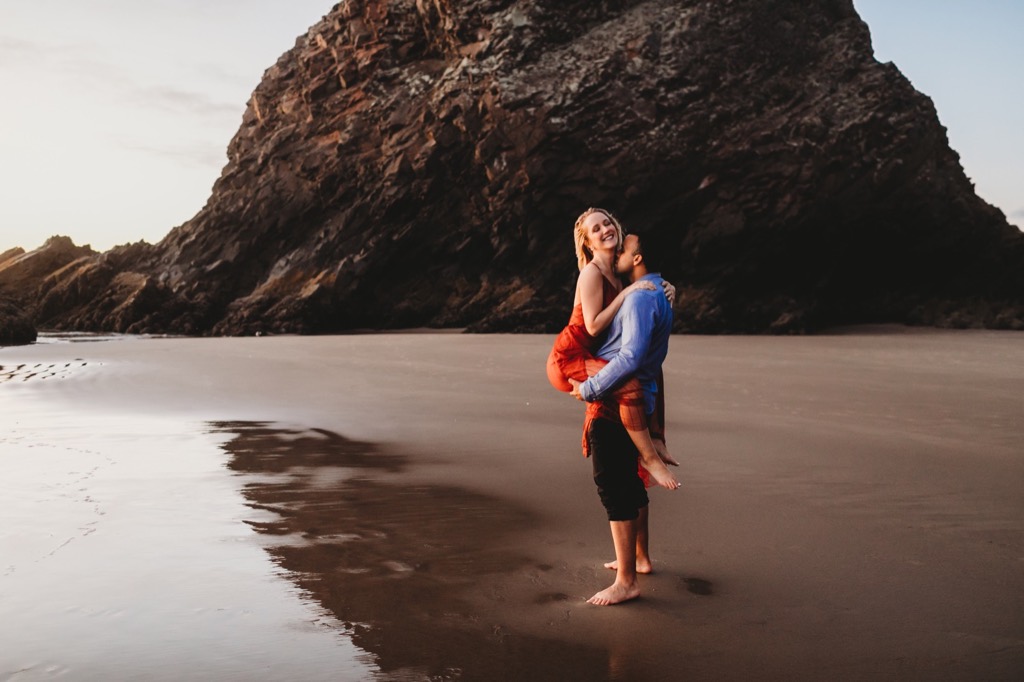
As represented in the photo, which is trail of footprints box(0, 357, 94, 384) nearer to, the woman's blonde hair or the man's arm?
the woman's blonde hair

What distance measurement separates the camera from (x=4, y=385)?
1014 centimetres

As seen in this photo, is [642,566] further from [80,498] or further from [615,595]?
[80,498]

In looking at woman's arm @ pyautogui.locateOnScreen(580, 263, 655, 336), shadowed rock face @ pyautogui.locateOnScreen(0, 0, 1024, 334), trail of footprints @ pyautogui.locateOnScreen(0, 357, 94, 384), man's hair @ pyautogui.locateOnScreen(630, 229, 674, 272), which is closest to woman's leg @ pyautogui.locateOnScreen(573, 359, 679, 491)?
woman's arm @ pyautogui.locateOnScreen(580, 263, 655, 336)

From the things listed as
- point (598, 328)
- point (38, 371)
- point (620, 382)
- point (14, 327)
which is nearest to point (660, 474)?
point (620, 382)

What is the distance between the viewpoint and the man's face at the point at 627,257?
345 centimetres

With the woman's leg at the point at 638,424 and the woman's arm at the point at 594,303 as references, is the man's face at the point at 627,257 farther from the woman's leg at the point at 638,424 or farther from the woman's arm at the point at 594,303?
the woman's leg at the point at 638,424

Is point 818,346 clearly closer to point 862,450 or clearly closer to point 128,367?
point 862,450

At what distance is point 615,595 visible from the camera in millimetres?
3205

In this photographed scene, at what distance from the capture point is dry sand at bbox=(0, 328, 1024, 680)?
9.04ft

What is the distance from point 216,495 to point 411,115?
2193 centimetres

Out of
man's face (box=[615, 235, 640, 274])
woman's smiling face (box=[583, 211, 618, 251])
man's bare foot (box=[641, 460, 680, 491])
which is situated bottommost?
man's bare foot (box=[641, 460, 680, 491])

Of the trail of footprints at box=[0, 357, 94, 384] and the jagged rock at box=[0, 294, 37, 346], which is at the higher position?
the jagged rock at box=[0, 294, 37, 346]

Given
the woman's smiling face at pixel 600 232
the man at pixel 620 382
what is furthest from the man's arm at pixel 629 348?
the woman's smiling face at pixel 600 232

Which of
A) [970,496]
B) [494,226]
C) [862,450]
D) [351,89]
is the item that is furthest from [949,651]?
[351,89]
